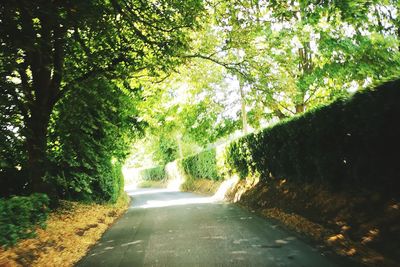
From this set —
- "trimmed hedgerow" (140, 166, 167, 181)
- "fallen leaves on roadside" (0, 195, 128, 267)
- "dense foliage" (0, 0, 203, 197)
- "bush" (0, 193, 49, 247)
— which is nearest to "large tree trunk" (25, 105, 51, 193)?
"dense foliage" (0, 0, 203, 197)

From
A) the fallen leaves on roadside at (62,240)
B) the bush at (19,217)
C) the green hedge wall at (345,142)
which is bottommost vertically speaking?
the fallen leaves on roadside at (62,240)

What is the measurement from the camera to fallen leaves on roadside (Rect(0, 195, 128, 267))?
306 inches

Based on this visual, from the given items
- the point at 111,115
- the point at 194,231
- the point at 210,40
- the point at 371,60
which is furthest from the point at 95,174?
the point at 371,60

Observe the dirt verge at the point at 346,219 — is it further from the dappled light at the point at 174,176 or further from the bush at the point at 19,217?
the dappled light at the point at 174,176

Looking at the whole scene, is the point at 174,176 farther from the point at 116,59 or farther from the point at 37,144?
the point at 116,59

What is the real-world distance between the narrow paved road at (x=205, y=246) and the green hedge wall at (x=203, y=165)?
14576 millimetres

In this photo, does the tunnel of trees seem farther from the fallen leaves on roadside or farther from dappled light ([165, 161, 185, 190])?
dappled light ([165, 161, 185, 190])

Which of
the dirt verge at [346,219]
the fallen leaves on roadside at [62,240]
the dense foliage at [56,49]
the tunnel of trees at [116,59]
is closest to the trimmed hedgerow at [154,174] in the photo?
the tunnel of trees at [116,59]

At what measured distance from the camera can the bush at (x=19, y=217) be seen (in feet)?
→ 25.5

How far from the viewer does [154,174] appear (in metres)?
61.0

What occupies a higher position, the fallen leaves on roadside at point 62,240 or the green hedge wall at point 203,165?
the green hedge wall at point 203,165

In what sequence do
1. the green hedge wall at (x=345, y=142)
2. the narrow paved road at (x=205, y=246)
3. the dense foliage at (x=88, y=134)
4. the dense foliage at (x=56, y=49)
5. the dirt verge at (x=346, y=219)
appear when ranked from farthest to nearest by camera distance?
the dense foliage at (x=88, y=134) → the dense foliage at (x=56, y=49) → the green hedge wall at (x=345, y=142) → the narrow paved road at (x=205, y=246) → the dirt verge at (x=346, y=219)

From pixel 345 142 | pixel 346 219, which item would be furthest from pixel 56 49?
pixel 346 219

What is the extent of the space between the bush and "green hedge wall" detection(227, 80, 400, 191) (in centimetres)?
790
